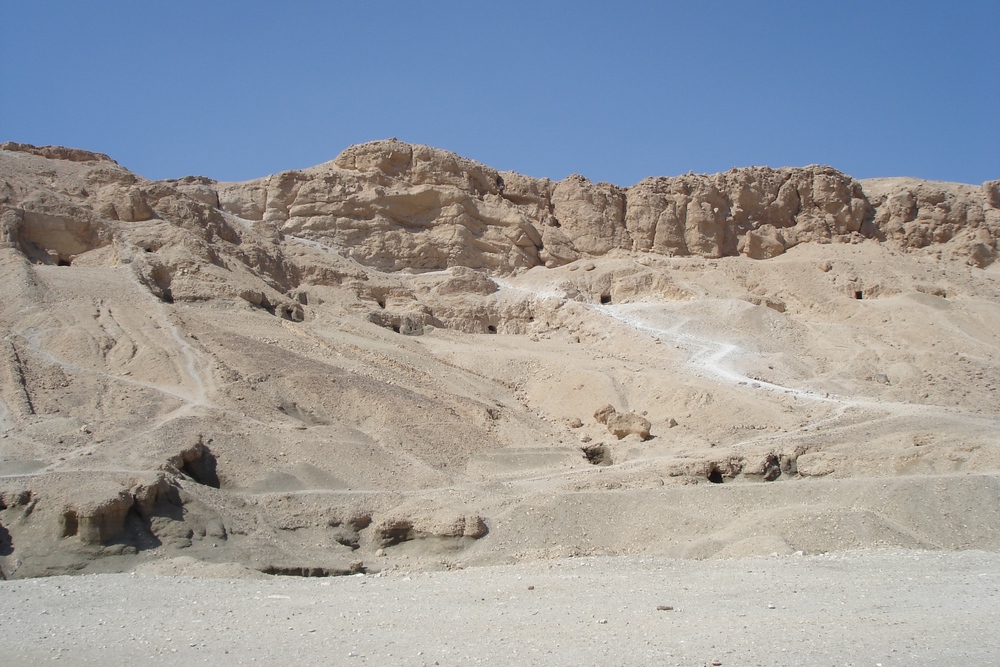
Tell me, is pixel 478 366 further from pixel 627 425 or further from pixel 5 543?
pixel 5 543

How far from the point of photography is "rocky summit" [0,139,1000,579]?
51.8 ft

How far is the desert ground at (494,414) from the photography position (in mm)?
10555

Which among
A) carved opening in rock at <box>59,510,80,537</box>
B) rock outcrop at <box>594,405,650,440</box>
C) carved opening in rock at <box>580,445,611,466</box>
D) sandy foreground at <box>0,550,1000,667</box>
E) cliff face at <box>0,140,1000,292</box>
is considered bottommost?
sandy foreground at <box>0,550,1000,667</box>

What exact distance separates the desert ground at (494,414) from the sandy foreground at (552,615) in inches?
2.6

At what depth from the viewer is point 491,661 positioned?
858 cm

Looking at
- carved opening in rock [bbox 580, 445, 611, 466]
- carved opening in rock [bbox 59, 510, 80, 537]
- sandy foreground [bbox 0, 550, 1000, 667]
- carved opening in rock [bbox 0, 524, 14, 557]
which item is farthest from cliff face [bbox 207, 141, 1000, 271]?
sandy foreground [bbox 0, 550, 1000, 667]

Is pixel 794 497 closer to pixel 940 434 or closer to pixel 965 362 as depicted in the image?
pixel 940 434

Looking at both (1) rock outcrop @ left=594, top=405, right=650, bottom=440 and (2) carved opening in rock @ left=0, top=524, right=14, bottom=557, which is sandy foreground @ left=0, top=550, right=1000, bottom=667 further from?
(1) rock outcrop @ left=594, top=405, right=650, bottom=440

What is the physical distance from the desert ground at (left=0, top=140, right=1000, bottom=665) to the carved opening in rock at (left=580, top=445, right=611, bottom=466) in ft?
0.57

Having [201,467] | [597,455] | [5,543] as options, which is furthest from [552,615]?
[597,455]

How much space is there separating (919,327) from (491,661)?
30.8 m

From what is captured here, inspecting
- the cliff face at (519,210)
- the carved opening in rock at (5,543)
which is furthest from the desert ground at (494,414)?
the cliff face at (519,210)

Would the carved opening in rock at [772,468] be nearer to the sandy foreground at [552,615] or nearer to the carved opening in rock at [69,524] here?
the sandy foreground at [552,615]

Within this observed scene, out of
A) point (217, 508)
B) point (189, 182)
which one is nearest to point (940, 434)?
point (217, 508)
